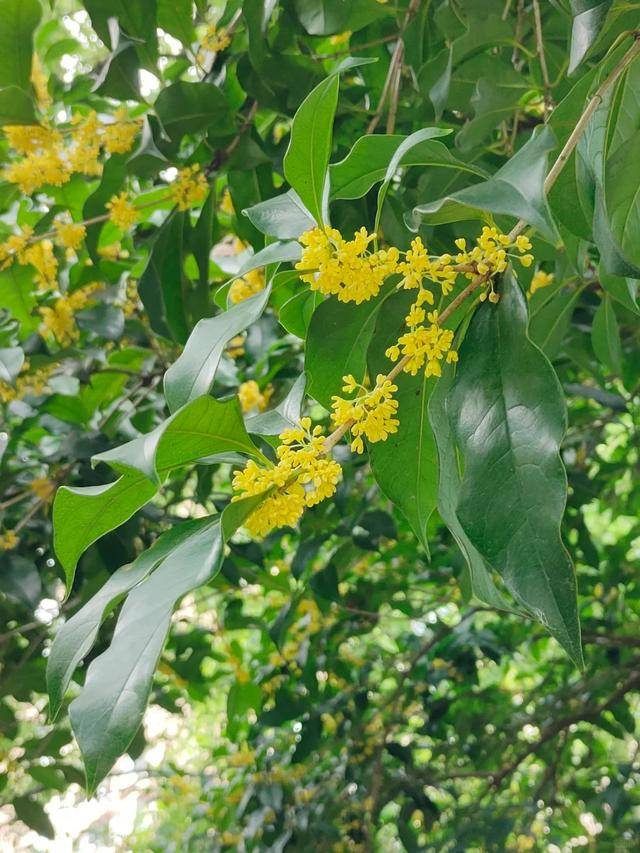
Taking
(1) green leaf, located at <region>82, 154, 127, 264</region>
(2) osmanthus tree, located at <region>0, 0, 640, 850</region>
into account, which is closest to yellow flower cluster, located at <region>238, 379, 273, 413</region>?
(2) osmanthus tree, located at <region>0, 0, 640, 850</region>

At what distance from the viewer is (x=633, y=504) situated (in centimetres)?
253

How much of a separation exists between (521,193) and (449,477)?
0.27 m

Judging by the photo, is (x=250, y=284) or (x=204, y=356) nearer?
(x=204, y=356)

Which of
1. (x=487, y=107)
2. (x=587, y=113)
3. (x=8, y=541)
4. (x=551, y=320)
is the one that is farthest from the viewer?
(x=8, y=541)

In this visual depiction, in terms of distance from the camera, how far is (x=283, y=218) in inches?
31.4

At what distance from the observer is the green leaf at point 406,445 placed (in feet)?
2.55

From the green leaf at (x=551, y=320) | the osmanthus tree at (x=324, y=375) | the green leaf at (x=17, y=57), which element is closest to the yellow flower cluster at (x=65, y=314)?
the osmanthus tree at (x=324, y=375)

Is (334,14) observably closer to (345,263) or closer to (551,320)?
(551,320)

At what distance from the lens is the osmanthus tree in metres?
0.63

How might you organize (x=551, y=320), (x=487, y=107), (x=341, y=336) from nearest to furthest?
(x=341, y=336)
(x=487, y=107)
(x=551, y=320)

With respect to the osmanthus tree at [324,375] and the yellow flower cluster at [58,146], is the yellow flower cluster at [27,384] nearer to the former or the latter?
the osmanthus tree at [324,375]

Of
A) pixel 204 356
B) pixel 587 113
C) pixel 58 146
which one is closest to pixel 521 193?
pixel 587 113

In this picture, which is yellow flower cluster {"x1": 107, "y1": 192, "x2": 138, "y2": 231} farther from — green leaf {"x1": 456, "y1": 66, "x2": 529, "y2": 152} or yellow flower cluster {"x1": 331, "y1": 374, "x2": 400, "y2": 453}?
yellow flower cluster {"x1": 331, "y1": 374, "x2": 400, "y2": 453}

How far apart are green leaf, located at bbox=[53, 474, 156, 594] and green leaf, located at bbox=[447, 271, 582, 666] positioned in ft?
0.73
